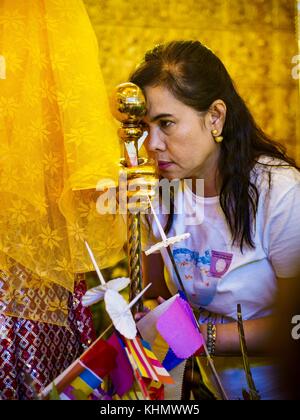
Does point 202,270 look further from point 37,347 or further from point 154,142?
point 37,347

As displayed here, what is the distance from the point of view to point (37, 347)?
107cm

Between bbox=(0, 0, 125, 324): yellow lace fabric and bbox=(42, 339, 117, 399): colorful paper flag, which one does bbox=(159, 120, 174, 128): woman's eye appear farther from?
bbox=(42, 339, 117, 399): colorful paper flag

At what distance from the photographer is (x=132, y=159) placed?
1099 millimetres

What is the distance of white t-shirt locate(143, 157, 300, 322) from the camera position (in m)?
1.35

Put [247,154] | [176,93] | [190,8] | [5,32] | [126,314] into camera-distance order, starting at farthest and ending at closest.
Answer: [190,8] → [247,154] → [176,93] → [5,32] → [126,314]

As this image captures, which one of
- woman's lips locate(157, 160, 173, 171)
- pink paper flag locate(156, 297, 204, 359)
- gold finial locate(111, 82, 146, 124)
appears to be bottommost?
pink paper flag locate(156, 297, 204, 359)

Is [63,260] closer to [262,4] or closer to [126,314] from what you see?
[126,314]

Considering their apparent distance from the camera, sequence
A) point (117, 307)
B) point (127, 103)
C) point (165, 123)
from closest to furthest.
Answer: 1. point (117, 307)
2. point (127, 103)
3. point (165, 123)

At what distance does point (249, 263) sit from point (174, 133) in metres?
0.36

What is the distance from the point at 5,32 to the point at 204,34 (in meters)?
1.49

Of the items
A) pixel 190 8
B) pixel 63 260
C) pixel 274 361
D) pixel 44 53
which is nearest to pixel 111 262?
pixel 63 260

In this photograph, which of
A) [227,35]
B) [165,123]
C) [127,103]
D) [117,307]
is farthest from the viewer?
[227,35]

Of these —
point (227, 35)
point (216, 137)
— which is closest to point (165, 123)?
point (216, 137)

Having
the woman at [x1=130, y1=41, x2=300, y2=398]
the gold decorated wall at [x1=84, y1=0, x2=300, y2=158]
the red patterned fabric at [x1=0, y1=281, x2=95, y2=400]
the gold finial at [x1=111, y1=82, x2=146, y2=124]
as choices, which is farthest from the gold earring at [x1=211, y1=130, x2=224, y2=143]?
the gold decorated wall at [x1=84, y1=0, x2=300, y2=158]
